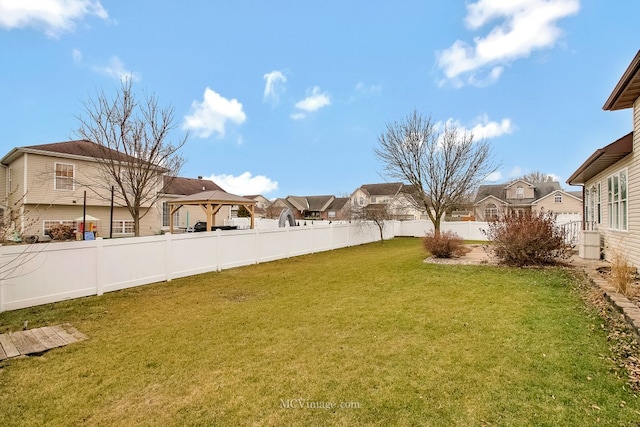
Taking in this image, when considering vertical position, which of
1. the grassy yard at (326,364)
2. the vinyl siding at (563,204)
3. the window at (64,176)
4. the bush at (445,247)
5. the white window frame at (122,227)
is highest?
the window at (64,176)

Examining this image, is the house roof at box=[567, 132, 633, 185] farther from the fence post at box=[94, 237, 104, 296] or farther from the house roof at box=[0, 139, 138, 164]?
the house roof at box=[0, 139, 138, 164]

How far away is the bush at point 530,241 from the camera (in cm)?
943

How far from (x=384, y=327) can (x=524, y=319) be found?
2211 millimetres

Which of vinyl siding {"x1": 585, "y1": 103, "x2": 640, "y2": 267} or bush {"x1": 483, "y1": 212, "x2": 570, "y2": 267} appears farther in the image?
bush {"x1": 483, "y1": 212, "x2": 570, "y2": 267}

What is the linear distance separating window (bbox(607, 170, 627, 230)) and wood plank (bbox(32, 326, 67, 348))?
12000mm

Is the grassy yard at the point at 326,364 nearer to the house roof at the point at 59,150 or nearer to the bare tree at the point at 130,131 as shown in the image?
the bare tree at the point at 130,131

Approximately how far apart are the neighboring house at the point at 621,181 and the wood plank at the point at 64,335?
9992 millimetres

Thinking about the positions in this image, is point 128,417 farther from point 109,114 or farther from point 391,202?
point 391,202

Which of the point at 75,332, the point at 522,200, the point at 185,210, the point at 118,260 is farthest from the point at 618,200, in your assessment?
the point at 522,200

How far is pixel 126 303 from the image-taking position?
662cm

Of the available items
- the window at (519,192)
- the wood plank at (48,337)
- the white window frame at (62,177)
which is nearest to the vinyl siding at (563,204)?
the window at (519,192)

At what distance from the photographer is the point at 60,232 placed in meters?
16.8

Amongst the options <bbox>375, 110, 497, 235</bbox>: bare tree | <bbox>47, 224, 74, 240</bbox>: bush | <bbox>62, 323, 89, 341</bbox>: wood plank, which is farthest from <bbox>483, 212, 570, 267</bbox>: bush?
<bbox>47, 224, 74, 240</bbox>: bush

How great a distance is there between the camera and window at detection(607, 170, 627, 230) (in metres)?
8.20
